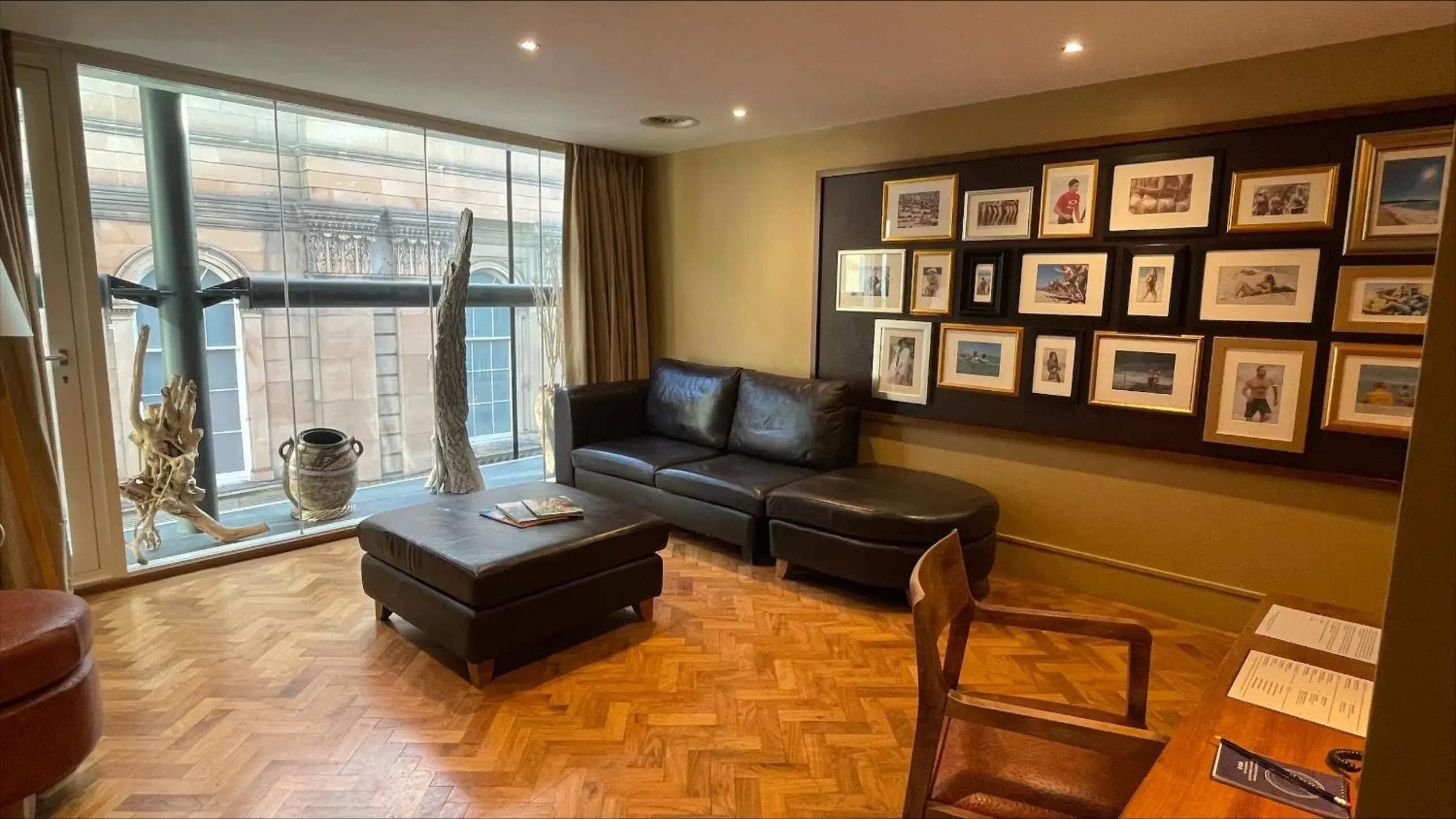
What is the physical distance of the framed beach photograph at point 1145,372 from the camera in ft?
9.89

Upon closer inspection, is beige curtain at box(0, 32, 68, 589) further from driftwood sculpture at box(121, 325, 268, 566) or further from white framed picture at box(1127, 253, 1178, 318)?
white framed picture at box(1127, 253, 1178, 318)

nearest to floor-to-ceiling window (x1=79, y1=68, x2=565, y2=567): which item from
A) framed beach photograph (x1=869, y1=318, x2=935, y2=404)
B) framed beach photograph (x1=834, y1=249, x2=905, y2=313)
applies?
framed beach photograph (x1=834, y1=249, x2=905, y2=313)

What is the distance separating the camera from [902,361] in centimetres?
389

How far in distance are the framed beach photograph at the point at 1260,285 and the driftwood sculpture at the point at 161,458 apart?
15.2 feet

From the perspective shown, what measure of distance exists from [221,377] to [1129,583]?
4811mm

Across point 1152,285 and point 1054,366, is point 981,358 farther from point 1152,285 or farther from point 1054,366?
point 1152,285

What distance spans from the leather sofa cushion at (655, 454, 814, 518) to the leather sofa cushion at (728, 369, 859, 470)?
0.28 feet

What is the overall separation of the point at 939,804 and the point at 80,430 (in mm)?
3730

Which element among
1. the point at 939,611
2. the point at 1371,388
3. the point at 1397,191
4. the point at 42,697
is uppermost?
the point at 1397,191

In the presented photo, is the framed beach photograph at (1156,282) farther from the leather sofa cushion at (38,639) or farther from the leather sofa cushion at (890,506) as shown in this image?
the leather sofa cushion at (38,639)

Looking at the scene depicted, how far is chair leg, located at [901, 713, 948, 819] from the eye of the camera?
4.68ft

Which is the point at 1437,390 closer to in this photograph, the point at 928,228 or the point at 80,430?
the point at 928,228

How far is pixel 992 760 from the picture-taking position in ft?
4.97

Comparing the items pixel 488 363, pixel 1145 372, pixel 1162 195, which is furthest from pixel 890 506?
pixel 488 363
